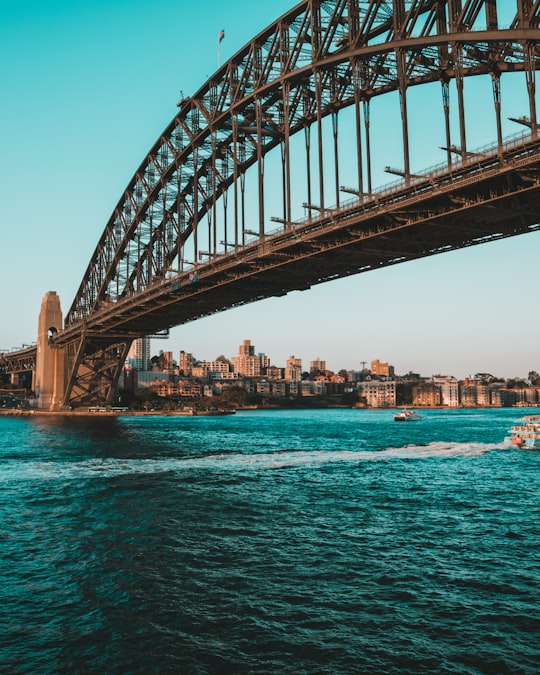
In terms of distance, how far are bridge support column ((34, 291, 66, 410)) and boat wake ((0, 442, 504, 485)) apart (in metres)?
76.3

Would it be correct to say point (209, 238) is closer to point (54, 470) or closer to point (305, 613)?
point (54, 470)

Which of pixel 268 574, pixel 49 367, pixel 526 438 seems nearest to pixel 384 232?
pixel 268 574

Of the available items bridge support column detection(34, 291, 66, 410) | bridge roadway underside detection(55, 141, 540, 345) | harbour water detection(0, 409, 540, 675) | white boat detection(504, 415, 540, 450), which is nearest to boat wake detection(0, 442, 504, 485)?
harbour water detection(0, 409, 540, 675)

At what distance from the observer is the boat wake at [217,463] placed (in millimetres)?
37688

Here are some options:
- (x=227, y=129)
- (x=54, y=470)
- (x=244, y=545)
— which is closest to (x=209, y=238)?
(x=227, y=129)

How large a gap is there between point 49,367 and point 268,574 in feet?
359

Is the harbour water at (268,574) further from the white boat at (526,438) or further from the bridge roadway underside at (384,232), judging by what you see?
the white boat at (526,438)

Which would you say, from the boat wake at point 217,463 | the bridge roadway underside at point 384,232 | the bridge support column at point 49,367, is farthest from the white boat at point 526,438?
the bridge support column at point 49,367

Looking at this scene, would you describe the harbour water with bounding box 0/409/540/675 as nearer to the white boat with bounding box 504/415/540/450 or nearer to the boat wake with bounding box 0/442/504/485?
the boat wake with bounding box 0/442/504/485

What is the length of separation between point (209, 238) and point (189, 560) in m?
48.0

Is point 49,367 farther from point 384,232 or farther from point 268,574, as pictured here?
point 268,574

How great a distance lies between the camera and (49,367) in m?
119

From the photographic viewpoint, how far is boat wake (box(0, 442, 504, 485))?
37.7 m

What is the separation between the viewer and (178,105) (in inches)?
2832
